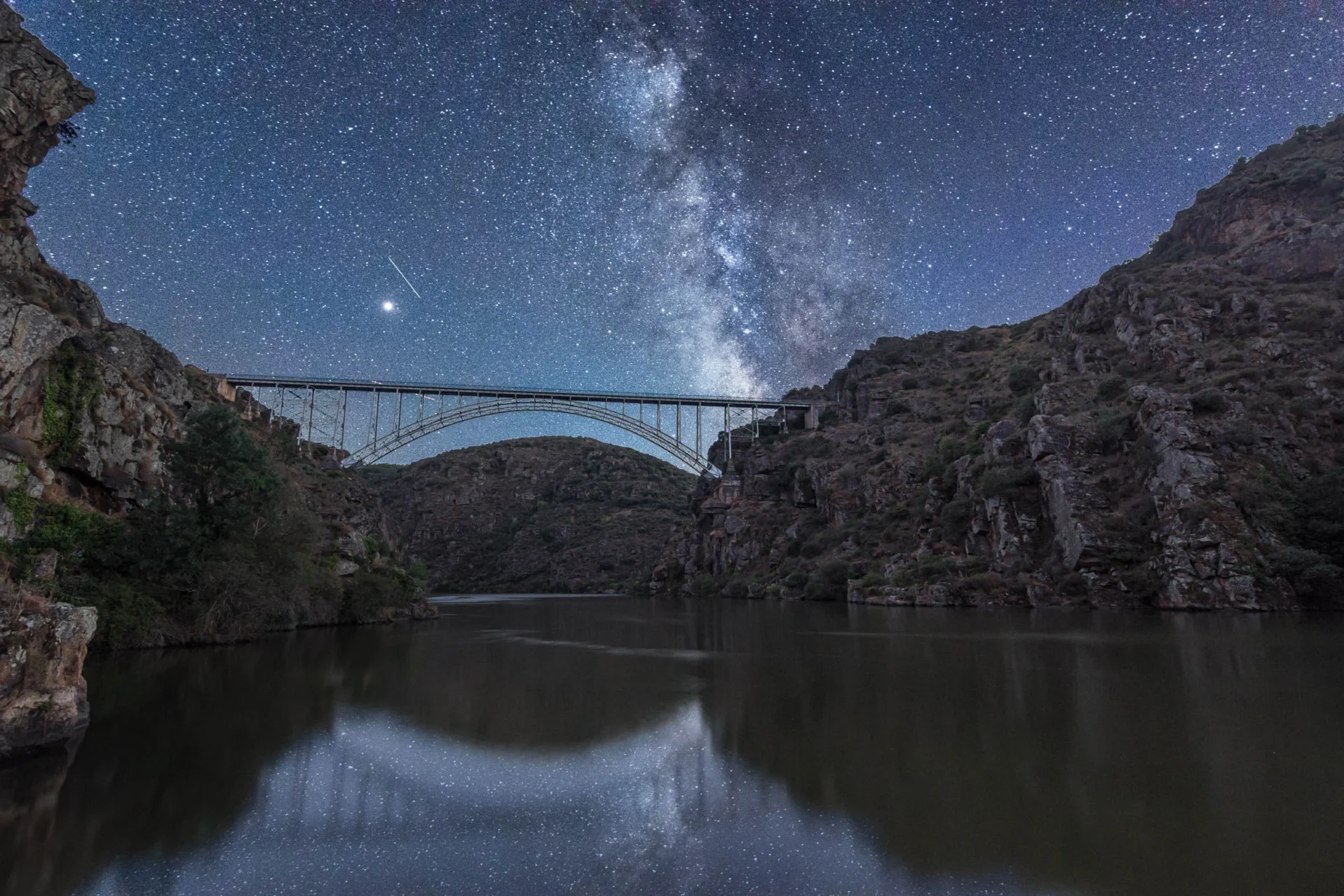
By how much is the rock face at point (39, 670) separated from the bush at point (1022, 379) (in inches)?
2321

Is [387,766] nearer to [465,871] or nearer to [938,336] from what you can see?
[465,871]

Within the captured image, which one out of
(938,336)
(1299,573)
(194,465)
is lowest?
(1299,573)

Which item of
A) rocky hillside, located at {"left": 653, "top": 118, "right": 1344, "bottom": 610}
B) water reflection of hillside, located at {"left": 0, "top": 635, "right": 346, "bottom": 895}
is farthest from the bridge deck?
water reflection of hillside, located at {"left": 0, "top": 635, "right": 346, "bottom": 895}

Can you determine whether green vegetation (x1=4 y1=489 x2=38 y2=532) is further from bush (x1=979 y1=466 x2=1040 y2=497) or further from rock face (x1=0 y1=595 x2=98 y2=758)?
bush (x1=979 y1=466 x2=1040 y2=497)

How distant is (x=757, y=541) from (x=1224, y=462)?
3877 cm

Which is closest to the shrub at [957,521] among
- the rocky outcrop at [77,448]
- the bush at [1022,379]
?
the bush at [1022,379]

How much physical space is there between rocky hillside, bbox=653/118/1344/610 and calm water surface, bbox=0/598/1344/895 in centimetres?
1965

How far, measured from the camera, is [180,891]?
4.05 metres

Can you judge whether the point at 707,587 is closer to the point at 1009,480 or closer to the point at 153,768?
the point at 1009,480

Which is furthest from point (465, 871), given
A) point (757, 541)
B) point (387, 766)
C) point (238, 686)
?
point (757, 541)

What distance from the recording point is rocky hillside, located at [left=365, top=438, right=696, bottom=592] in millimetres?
96188

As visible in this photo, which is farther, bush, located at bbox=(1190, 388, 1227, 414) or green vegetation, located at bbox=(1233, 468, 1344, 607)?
bush, located at bbox=(1190, 388, 1227, 414)

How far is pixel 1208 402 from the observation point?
32438mm

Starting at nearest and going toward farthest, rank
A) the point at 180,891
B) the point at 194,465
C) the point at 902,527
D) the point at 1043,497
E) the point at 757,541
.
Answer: the point at 180,891 → the point at 194,465 → the point at 1043,497 → the point at 902,527 → the point at 757,541
